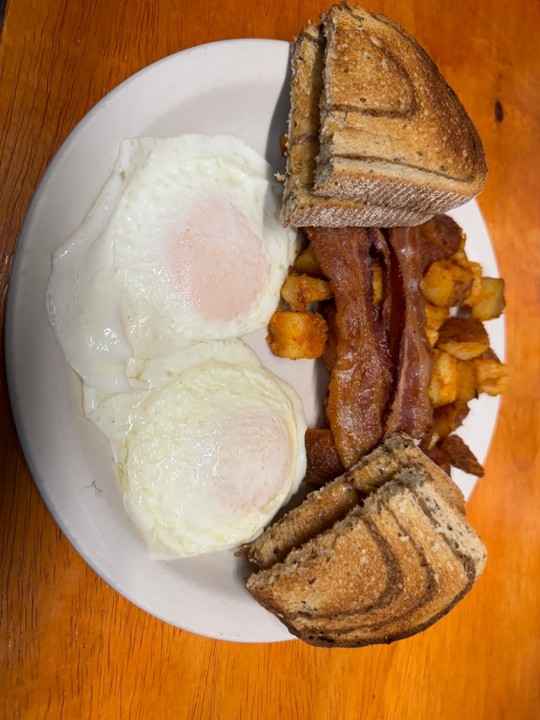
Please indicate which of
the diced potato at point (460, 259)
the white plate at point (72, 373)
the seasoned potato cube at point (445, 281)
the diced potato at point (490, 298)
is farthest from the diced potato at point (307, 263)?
the diced potato at point (490, 298)

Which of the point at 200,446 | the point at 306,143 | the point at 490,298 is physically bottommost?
the point at 200,446

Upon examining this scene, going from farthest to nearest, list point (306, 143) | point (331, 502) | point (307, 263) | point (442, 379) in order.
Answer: point (442, 379) < point (307, 263) < point (331, 502) < point (306, 143)

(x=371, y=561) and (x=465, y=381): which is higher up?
(x=465, y=381)

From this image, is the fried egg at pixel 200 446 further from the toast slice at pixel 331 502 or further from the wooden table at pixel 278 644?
the wooden table at pixel 278 644

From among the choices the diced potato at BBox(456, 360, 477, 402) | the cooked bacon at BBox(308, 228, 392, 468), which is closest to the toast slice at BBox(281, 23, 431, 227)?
the cooked bacon at BBox(308, 228, 392, 468)

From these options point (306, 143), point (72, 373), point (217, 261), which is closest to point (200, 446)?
point (72, 373)

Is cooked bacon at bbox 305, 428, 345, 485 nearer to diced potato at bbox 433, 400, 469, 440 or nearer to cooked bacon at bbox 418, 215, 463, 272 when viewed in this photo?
diced potato at bbox 433, 400, 469, 440

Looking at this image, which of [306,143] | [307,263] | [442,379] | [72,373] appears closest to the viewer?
[72,373]

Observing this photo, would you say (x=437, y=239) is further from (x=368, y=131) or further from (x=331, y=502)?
(x=331, y=502)
